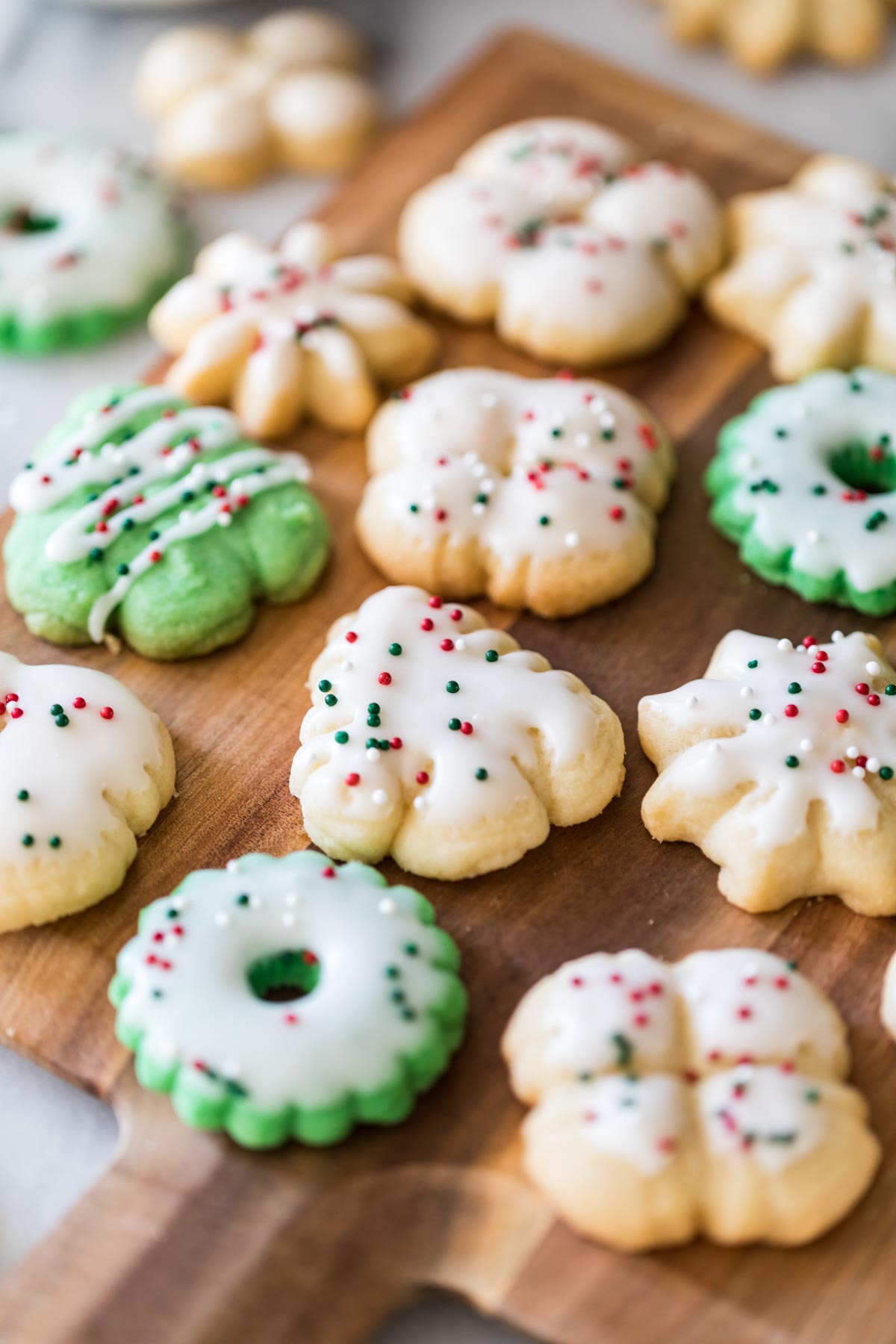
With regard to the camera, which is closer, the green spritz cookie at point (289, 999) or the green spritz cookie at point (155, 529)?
the green spritz cookie at point (289, 999)

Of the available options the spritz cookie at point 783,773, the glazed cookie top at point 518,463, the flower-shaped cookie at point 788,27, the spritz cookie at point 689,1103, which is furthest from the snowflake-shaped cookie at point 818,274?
the spritz cookie at point 689,1103

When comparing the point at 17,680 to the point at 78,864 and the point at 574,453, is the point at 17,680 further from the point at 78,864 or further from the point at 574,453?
the point at 574,453

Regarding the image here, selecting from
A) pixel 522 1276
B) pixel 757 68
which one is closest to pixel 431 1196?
pixel 522 1276

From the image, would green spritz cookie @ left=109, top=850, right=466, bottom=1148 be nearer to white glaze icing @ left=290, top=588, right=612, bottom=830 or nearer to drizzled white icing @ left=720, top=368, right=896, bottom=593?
white glaze icing @ left=290, top=588, right=612, bottom=830

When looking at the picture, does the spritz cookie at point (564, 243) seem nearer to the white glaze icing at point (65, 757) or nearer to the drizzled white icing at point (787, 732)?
the drizzled white icing at point (787, 732)

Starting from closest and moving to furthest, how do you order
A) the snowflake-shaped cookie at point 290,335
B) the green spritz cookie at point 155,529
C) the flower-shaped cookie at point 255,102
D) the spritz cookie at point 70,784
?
the spritz cookie at point 70,784
the green spritz cookie at point 155,529
the snowflake-shaped cookie at point 290,335
the flower-shaped cookie at point 255,102

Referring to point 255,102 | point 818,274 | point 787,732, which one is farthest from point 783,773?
point 255,102

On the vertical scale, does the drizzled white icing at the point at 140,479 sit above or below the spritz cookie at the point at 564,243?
below
